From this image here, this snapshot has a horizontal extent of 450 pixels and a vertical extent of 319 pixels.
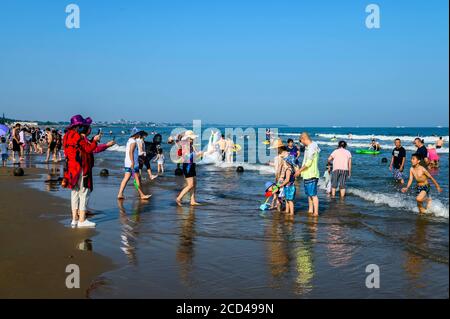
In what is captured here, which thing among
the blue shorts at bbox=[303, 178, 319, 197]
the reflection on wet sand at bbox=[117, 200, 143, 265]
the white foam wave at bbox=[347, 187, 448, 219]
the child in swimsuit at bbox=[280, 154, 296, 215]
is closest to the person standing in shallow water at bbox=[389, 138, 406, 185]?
the white foam wave at bbox=[347, 187, 448, 219]

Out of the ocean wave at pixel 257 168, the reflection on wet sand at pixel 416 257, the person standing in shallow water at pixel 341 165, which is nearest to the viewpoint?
the reflection on wet sand at pixel 416 257

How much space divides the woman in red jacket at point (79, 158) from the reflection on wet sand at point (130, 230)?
91 centimetres

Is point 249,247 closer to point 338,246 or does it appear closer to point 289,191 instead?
point 338,246

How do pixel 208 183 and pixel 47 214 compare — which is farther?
pixel 208 183

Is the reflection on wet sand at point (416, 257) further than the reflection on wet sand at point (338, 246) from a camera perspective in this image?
No

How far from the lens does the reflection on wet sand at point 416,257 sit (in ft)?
19.4

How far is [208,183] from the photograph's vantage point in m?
17.2

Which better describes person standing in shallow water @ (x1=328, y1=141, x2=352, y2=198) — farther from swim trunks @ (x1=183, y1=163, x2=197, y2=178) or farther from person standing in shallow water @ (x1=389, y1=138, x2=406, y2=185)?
swim trunks @ (x1=183, y1=163, x2=197, y2=178)

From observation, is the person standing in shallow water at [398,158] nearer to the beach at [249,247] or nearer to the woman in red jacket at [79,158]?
the beach at [249,247]

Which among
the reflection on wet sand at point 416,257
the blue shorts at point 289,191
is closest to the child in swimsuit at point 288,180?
the blue shorts at point 289,191

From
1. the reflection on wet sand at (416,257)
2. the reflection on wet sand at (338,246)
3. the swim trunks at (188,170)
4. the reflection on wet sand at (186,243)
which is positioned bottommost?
the reflection on wet sand at (416,257)
